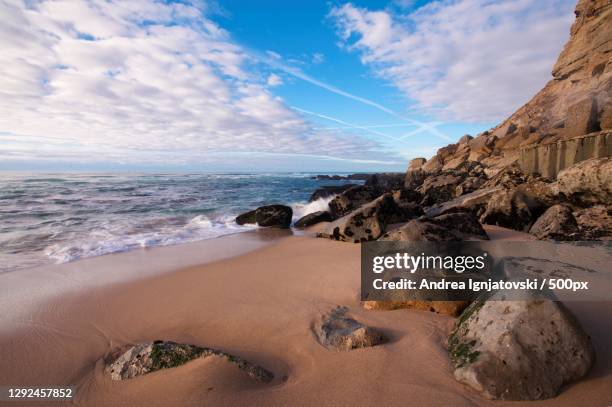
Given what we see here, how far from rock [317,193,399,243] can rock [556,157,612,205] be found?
3.95m

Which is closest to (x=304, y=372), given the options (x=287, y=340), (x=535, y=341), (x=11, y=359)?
(x=287, y=340)

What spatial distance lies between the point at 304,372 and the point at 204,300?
7.76ft

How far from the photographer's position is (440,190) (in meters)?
14.4

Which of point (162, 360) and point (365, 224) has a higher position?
point (365, 224)

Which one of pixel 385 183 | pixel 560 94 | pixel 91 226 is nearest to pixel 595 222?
pixel 91 226

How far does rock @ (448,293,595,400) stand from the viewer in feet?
7.00

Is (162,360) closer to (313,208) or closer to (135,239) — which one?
(135,239)

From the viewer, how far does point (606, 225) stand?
5.49m

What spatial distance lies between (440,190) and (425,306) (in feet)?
39.3

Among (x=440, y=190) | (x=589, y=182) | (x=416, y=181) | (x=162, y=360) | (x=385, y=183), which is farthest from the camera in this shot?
(x=385, y=183)

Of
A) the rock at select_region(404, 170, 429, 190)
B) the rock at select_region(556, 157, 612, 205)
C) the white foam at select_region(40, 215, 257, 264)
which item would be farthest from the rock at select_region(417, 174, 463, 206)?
the rock at select_region(404, 170, 429, 190)

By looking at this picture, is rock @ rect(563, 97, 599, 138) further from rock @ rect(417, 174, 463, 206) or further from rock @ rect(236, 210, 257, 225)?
rock @ rect(236, 210, 257, 225)

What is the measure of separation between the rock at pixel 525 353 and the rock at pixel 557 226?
4.05 m

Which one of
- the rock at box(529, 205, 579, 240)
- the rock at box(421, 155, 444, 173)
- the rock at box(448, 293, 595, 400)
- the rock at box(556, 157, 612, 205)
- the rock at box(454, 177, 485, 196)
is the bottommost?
the rock at box(448, 293, 595, 400)
